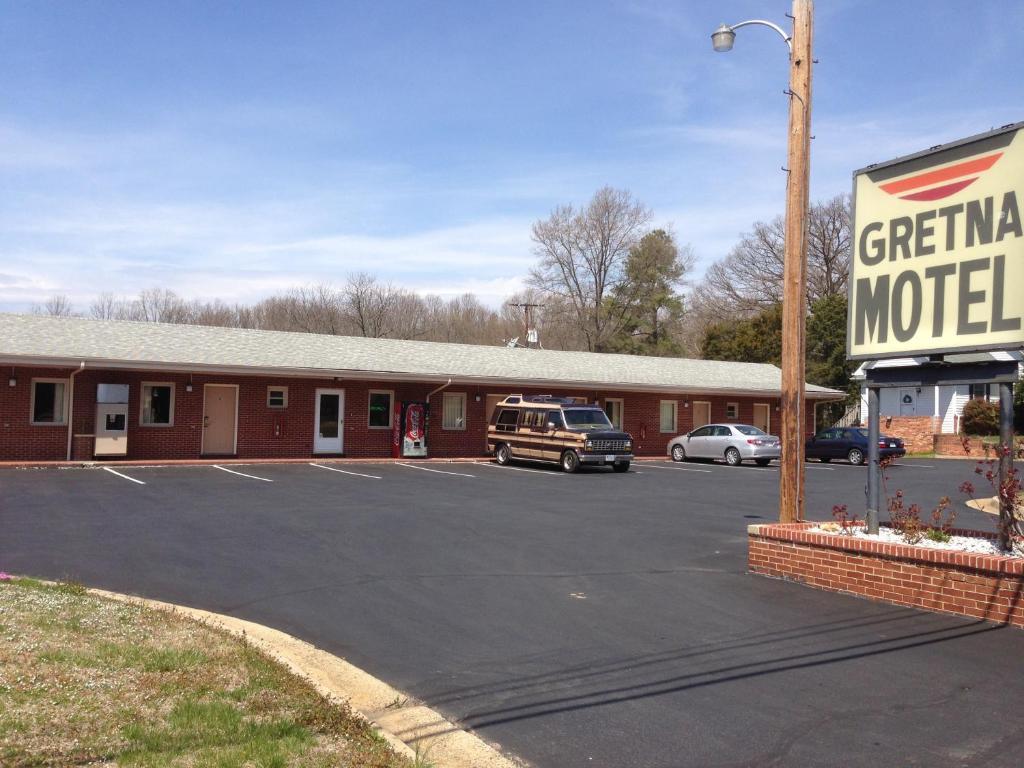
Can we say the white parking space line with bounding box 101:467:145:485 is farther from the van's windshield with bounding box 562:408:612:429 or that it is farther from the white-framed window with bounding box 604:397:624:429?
the white-framed window with bounding box 604:397:624:429

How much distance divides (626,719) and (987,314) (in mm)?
5676

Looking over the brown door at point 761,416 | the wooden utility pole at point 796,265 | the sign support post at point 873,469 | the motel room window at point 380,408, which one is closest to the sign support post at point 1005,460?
the sign support post at point 873,469

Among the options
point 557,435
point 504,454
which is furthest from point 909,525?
point 504,454

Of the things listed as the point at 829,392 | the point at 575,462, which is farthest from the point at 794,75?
the point at 829,392

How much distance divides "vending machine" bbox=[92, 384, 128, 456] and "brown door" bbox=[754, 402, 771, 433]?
81.1ft

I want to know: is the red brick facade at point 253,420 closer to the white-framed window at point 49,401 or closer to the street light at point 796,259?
the white-framed window at point 49,401

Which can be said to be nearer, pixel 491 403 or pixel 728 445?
pixel 728 445

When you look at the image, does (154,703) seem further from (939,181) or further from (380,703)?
(939,181)

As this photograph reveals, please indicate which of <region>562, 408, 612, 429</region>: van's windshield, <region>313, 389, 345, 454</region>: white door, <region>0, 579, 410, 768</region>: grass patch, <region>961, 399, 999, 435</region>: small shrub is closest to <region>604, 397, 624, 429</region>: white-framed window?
<region>562, 408, 612, 429</region>: van's windshield

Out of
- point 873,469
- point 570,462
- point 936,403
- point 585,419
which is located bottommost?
point 570,462

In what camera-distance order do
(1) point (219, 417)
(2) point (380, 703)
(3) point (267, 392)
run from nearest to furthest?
(2) point (380, 703) < (1) point (219, 417) < (3) point (267, 392)

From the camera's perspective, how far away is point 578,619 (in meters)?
7.94

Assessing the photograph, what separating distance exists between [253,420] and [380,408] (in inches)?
167

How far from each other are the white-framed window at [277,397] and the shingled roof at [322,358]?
88 centimetres
